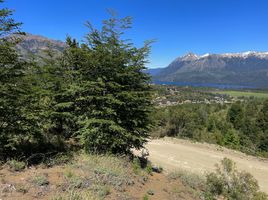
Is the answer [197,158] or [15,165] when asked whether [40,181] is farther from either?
[197,158]

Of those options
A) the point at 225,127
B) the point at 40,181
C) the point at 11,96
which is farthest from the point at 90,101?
the point at 225,127

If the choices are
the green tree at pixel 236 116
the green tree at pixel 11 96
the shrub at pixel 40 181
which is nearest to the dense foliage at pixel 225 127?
the green tree at pixel 236 116

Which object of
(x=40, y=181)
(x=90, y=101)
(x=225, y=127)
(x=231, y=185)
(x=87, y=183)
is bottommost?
(x=225, y=127)

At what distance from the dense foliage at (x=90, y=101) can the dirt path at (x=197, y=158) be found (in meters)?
7.70

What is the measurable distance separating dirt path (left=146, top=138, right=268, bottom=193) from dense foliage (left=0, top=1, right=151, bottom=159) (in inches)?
303

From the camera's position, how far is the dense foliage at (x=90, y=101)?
259 inches

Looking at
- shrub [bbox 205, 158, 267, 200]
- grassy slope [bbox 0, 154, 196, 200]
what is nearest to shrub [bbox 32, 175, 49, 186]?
grassy slope [bbox 0, 154, 196, 200]

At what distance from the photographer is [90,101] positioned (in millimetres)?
8438

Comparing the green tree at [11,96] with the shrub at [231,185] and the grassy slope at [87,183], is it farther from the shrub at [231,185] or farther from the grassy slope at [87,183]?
the shrub at [231,185]

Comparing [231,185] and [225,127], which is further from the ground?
[231,185]

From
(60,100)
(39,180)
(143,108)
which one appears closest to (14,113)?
(39,180)

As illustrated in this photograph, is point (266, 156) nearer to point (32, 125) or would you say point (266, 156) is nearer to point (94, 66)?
point (94, 66)

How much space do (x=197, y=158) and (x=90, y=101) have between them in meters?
13.9

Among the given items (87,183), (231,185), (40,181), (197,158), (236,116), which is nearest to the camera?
(40,181)
